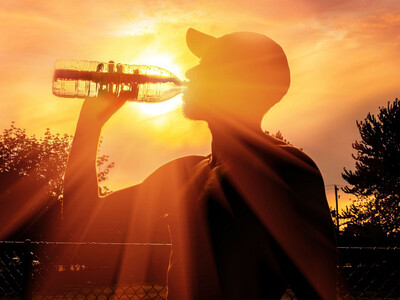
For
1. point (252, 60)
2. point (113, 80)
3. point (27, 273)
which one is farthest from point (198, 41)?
point (27, 273)

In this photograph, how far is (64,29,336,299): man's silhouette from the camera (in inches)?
68.5

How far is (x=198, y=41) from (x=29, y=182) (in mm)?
40981

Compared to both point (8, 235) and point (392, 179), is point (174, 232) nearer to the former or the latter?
point (8, 235)

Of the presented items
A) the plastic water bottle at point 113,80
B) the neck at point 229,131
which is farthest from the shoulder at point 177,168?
the plastic water bottle at point 113,80

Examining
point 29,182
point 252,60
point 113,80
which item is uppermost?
point 252,60

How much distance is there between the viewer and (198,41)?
2.21m

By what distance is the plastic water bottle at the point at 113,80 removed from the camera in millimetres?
2643

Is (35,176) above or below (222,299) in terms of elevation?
A: below

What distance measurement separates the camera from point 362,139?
42469 mm

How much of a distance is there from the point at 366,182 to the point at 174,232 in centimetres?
4262

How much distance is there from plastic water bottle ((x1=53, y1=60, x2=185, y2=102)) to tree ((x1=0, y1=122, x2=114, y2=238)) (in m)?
33.0

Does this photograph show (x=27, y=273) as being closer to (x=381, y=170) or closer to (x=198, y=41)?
(x=198, y=41)

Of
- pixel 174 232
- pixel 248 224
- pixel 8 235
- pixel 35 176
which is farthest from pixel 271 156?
pixel 35 176

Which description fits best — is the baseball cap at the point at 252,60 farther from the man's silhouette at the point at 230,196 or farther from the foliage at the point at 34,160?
the foliage at the point at 34,160
